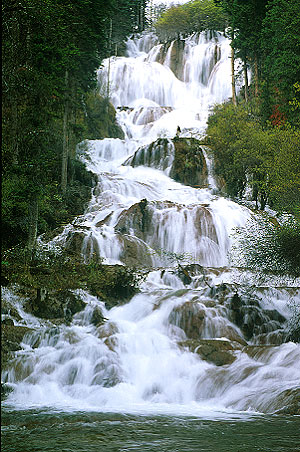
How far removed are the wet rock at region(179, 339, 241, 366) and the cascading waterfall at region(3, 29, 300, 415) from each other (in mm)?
21

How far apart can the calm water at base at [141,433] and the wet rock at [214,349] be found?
230cm

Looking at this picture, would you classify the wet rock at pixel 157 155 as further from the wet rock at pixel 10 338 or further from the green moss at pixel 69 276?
the wet rock at pixel 10 338

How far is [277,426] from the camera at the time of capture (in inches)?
249

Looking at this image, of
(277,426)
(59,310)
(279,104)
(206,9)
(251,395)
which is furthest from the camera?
(206,9)

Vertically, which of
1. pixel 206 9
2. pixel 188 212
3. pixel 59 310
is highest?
pixel 206 9

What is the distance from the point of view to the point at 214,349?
31.4ft

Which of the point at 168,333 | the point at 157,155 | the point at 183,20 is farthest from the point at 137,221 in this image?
the point at 183,20

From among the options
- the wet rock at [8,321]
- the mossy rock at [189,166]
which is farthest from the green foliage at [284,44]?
the wet rock at [8,321]

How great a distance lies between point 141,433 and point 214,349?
404 centimetres

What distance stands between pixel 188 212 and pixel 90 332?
942 cm

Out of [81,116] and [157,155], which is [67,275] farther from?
[81,116]

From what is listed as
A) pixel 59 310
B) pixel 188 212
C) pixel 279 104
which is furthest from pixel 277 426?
pixel 279 104

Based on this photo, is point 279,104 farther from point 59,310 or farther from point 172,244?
point 59,310

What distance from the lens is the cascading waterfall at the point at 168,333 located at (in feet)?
27.0
